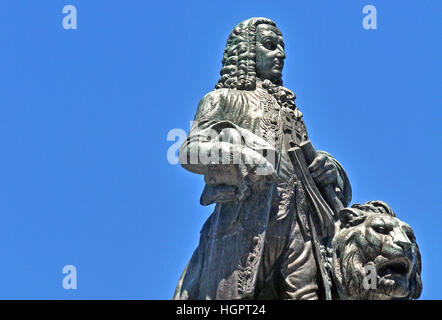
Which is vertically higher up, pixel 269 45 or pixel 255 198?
pixel 269 45

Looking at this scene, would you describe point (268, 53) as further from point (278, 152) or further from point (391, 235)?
point (391, 235)

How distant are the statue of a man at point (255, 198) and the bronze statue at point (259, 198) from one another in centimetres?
1

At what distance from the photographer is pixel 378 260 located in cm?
1875

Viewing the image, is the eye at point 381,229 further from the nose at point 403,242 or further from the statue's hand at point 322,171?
the statue's hand at point 322,171

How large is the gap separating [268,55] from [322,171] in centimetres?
152

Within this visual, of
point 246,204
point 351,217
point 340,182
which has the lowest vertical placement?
point 351,217

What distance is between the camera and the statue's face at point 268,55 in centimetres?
2014

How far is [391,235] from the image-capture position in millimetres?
18844

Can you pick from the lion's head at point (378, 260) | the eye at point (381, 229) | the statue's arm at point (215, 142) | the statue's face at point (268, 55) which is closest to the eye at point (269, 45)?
the statue's face at point (268, 55)

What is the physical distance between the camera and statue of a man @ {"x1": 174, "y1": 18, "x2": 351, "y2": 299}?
61.6ft

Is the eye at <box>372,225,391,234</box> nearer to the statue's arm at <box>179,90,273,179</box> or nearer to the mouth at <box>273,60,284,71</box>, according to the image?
the statue's arm at <box>179,90,273,179</box>

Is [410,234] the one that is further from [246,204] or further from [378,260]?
[246,204]

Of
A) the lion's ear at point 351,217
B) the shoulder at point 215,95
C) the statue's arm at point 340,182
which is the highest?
the shoulder at point 215,95

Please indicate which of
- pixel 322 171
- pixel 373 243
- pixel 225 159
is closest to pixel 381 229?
pixel 373 243
